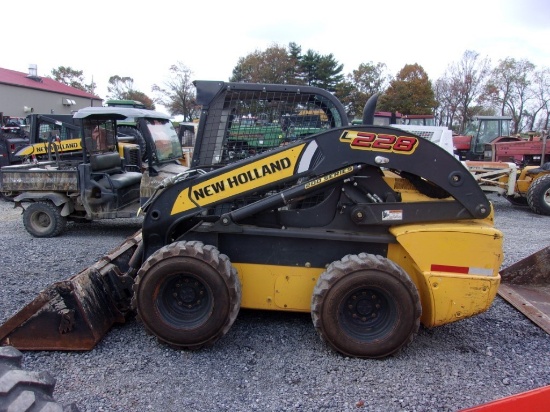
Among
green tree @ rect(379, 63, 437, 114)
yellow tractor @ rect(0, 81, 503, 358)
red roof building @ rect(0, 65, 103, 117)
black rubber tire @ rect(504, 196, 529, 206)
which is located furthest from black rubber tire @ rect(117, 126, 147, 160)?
green tree @ rect(379, 63, 437, 114)

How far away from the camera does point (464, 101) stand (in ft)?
141

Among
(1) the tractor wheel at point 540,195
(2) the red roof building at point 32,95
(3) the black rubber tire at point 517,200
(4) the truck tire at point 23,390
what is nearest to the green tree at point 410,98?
(2) the red roof building at point 32,95

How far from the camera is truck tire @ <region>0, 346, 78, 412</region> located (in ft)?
5.82

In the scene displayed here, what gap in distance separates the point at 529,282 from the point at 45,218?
7.35 m

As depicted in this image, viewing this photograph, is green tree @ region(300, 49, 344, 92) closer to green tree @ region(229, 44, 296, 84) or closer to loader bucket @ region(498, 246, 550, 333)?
green tree @ region(229, 44, 296, 84)

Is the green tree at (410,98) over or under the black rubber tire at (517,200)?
over

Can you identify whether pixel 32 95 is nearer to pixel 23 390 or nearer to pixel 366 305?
pixel 366 305

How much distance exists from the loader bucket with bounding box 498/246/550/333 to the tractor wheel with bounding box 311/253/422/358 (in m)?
1.68

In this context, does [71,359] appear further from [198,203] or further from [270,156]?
[270,156]

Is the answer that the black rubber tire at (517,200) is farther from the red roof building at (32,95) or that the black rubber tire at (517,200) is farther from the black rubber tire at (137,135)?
the red roof building at (32,95)

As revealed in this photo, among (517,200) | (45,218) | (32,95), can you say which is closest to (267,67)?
(32,95)

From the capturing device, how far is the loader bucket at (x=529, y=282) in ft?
15.1

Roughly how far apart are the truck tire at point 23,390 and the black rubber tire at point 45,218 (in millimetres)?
6262

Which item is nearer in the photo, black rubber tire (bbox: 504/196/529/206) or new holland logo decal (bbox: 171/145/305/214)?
new holland logo decal (bbox: 171/145/305/214)
